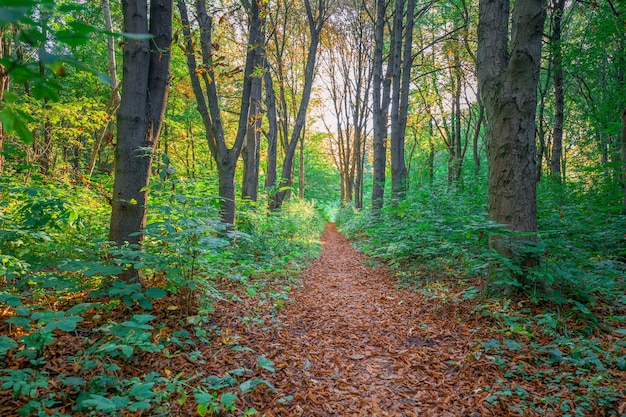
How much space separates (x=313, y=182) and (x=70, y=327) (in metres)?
36.2

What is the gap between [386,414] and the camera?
92.0 inches

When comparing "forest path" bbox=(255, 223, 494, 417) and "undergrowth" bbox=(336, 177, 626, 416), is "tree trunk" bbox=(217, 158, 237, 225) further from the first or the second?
"undergrowth" bbox=(336, 177, 626, 416)

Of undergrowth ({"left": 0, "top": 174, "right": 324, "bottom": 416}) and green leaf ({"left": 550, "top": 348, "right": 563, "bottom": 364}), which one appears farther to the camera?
green leaf ({"left": 550, "top": 348, "right": 563, "bottom": 364})

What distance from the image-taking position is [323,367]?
294cm

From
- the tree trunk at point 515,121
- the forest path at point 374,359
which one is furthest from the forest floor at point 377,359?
the tree trunk at point 515,121

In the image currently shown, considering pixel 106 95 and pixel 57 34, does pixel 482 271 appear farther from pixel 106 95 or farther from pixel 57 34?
pixel 106 95

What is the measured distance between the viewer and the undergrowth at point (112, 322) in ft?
6.57

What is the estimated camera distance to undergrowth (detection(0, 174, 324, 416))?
6.57 feet

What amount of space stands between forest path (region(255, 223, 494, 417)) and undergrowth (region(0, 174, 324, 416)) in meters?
0.39

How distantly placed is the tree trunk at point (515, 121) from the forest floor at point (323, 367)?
3.70 feet

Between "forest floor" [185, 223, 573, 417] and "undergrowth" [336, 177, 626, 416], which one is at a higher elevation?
"undergrowth" [336, 177, 626, 416]

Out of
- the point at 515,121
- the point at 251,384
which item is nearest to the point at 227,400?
the point at 251,384

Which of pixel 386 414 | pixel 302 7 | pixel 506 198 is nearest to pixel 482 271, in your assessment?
pixel 506 198

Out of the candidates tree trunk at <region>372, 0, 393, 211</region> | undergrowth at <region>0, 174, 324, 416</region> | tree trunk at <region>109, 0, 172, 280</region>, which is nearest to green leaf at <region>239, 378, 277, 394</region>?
undergrowth at <region>0, 174, 324, 416</region>
